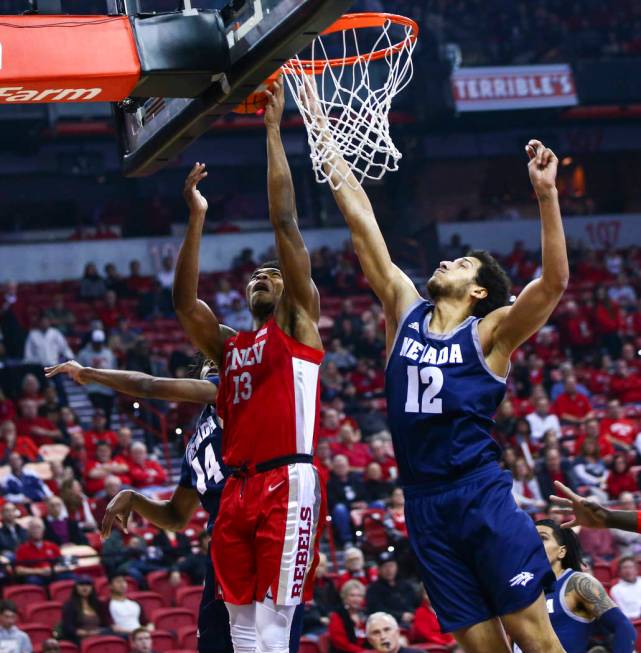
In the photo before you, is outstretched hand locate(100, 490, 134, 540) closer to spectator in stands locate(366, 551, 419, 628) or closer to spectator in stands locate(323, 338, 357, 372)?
spectator in stands locate(366, 551, 419, 628)

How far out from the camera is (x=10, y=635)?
8922 millimetres

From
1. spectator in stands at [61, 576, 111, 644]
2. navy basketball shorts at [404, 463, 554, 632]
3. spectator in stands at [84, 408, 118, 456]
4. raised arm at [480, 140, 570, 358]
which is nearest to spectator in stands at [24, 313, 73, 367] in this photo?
spectator in stands at [84, 408, 118, 456]

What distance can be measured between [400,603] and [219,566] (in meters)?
5.46

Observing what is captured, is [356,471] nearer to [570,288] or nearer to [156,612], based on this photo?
[156,612]

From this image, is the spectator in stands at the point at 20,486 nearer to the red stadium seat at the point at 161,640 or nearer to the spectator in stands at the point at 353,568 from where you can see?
the red stadium seat at the point at 161,640

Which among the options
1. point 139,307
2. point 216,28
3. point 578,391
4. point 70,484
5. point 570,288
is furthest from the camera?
point 570,288

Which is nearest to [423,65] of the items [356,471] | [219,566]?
[356,471]

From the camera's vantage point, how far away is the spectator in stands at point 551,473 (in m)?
12.4

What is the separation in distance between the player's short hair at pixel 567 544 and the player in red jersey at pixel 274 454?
1.54 m

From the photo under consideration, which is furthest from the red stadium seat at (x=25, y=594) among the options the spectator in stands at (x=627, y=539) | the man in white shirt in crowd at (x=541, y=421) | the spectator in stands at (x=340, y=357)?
the spectator in stands at (x=340, y=357)

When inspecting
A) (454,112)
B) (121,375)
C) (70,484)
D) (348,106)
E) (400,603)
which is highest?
(454,112)

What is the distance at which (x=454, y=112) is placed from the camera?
70.1 feet

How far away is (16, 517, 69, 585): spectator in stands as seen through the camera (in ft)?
33.3

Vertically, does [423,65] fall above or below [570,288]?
above
